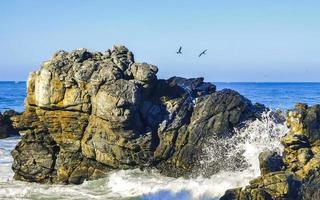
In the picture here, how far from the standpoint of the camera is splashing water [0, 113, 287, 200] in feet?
69.4

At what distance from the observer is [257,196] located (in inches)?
709

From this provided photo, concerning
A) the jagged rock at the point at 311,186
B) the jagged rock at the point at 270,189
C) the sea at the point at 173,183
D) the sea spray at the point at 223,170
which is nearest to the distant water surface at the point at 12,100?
the sea at the point at 173,183

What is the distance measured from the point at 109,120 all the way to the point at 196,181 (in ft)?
13.4

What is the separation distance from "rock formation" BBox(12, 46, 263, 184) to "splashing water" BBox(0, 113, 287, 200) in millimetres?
487

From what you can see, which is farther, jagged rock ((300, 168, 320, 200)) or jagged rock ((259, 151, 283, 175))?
Result: jagged rock ((259, 151, 283, 175))

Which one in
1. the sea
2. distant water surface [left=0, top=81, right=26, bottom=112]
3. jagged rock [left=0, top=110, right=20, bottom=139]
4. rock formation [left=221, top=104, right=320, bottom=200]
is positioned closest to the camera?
rock formation [left=221, top=104, right=320, bottom=200]

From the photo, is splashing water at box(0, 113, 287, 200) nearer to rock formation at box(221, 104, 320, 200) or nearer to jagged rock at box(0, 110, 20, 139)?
rock formation at box(221, 104, 320, 200)

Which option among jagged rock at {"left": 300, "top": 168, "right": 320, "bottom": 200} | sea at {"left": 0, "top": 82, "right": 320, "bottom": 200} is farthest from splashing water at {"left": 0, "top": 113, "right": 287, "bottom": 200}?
jagged rock at {"left": 300, "top": 168, "right": 320, "bottom": 200}

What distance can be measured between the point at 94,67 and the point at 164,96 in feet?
10.0

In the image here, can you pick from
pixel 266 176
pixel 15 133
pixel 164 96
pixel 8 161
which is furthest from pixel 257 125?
pixel 15 133

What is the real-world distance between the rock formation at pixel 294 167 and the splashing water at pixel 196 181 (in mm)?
1585

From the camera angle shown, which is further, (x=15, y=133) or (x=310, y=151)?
(x=15, y=133)

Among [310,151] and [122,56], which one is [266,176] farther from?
[122,56]

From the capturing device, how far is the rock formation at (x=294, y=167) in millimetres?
18062
